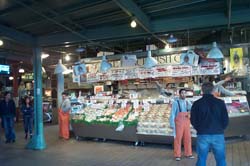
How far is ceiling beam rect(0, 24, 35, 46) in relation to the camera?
288 inches

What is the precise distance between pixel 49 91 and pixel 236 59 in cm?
1627

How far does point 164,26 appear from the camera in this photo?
7020 mm

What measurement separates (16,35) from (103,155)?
3.86 m

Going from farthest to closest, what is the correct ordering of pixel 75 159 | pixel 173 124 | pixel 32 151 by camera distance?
pixel 32 151 → pixel 75 159 → pixel 173 124

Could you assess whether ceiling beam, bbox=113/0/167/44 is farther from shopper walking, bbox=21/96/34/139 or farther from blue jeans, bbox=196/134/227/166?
shopper walking, bbox=21/96/34/139

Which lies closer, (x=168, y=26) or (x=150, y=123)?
Result: (x=168, y=26)

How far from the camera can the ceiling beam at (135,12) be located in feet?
18.0

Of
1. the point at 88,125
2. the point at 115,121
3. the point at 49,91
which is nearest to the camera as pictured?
the point at 115,121

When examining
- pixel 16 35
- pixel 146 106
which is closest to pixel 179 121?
pixel 146 106

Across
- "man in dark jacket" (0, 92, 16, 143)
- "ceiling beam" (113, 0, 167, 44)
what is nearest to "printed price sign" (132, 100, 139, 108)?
"ceiling beam" (113, 0, 167, 44)

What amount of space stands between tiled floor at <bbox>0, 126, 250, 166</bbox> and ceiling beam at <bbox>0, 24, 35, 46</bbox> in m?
3.06

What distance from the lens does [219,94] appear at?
8.77 meters

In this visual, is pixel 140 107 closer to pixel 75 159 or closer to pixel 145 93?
pixel 145 93

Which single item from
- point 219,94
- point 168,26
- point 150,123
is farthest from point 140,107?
point 168,26
